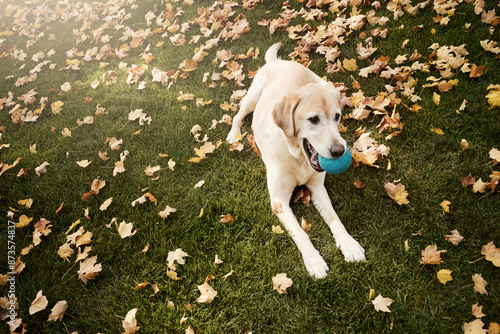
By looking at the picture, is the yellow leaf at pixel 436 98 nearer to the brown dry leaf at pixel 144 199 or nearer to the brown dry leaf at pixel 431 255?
the brown dry leaf at pixel 431 255

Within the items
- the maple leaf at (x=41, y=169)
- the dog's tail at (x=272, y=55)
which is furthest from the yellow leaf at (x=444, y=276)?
the maple leaf at (x=41, y=169)

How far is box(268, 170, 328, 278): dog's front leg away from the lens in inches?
96.2

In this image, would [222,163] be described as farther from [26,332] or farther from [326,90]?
[26,332]

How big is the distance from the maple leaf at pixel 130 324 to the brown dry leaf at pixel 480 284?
8.19 ft

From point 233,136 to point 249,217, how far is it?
51.0 inches

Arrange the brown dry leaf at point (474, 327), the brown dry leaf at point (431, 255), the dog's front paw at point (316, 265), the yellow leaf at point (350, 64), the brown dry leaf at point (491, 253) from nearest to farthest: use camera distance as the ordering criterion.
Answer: the brown dry leaf at point (474, 327) < the brown dry leaf at point (491, 253) < the brown dry leaf at point (431, 255) < the dog's front paw at point (316, 265) < the yellow leaf at point (350, 64)

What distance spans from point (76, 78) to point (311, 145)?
16.9ft

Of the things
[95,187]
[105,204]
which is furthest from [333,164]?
[95,187]

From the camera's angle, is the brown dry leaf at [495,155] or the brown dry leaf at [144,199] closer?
the brown dry leaf at [495,155]

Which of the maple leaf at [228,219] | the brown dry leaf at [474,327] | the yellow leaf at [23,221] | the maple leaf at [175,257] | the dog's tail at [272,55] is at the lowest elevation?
the brown dry leaf at [474,327]

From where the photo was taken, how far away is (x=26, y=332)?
7.96 feet

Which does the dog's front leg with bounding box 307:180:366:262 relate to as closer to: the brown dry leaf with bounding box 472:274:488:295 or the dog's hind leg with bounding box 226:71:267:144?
the brown dry leaf with bounding box 472:274:488:295

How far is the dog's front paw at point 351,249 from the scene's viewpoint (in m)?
2.46

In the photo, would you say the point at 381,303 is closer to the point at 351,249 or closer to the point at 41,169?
the point at 351,249
